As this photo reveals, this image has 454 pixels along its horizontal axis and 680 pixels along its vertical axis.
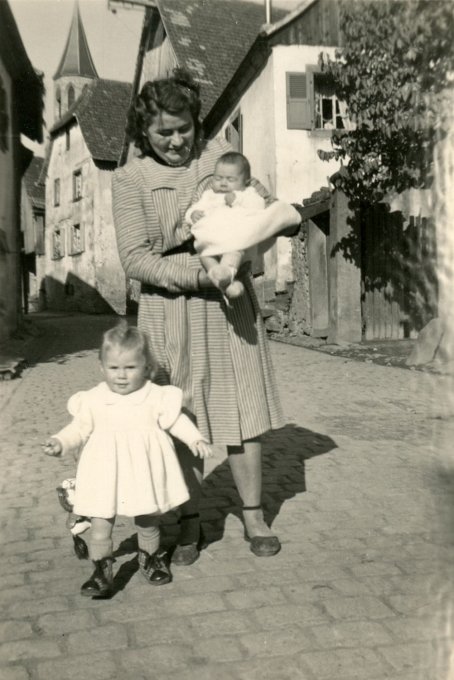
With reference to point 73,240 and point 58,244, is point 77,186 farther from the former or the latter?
point 58,244

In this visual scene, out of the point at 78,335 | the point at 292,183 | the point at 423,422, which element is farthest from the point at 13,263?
the point at 423,422

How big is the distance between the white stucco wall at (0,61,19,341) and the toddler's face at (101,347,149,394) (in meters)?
11.4

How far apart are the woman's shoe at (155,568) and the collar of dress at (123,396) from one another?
615 mm

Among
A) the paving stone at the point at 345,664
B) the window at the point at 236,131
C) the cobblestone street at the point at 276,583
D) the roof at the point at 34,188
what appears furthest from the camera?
the roof at the point at 34,188

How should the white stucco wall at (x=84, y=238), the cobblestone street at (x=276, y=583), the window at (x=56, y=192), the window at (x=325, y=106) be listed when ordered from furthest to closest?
the window at (x=56, y=192) < the white stucco wall at (x=84, y=238) < the window at (x=325, y=106) < the cobblestone street at (x=276, y=583)

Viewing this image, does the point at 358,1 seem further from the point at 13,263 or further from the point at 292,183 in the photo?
the point at 13,263

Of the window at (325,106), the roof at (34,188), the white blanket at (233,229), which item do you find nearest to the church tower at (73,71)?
the roof at (34,188)

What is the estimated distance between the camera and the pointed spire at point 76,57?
58375mm

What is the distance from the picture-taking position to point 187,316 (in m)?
3.23

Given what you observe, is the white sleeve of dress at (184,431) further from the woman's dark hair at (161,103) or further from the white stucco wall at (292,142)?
the white stucco wall at (292,142)

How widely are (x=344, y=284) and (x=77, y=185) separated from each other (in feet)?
77.8

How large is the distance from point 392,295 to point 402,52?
4.32 m

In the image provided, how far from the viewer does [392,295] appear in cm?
1259

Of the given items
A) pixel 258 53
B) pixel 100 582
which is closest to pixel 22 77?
pixel 258 53
